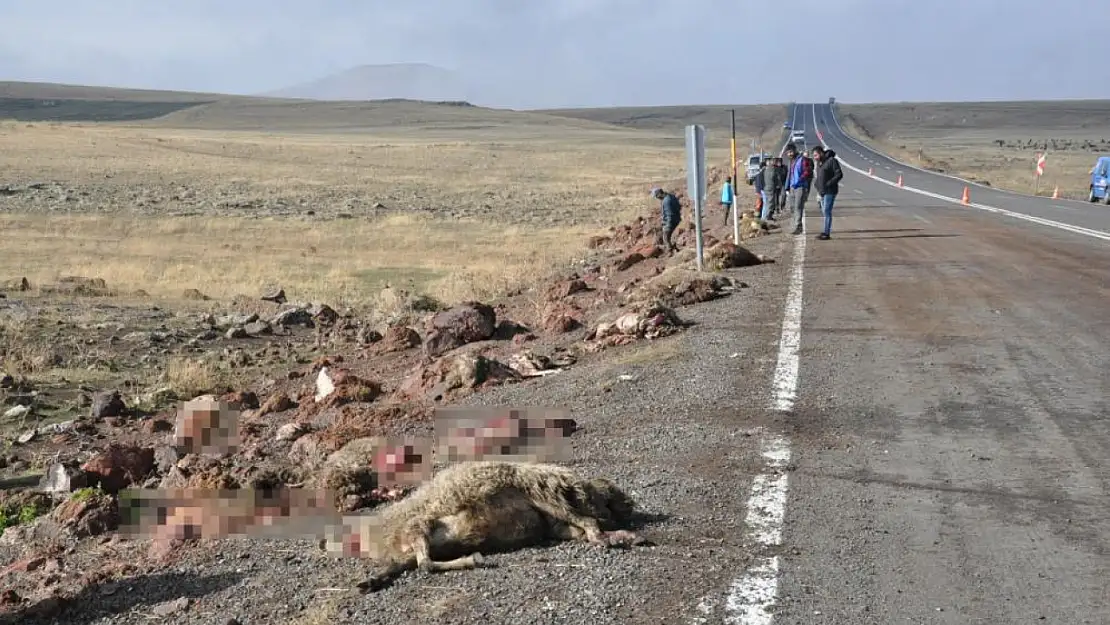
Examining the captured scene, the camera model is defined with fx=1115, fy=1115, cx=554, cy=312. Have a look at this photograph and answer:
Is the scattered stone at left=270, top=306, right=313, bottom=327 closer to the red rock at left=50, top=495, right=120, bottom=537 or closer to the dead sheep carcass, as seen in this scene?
the red rock at left=50, top=495, right=120, bottom=537

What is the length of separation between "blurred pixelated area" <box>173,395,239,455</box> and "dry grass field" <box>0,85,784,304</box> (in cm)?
1151

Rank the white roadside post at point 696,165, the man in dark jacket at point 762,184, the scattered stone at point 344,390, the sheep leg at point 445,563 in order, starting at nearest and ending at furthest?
the sheep leg at point 445,563 → the scattered stone at point 344,390 → the white roadside post at point 696,165 → the man in dark jacket at point 762,184

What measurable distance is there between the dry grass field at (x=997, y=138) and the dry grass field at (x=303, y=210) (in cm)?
1669

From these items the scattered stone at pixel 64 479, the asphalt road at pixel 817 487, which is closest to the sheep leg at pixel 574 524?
the asphalt road at pixel 817 487

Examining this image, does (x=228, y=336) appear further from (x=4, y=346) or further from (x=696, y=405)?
(x=696, y=405)

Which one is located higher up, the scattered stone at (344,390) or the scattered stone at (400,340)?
the scattered stone at (344,390)

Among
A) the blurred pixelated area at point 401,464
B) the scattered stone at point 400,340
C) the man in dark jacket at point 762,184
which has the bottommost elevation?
the scattered stone at point 400,340

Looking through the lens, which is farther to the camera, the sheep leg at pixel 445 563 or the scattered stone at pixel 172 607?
the scattered stone at pixel 172 607

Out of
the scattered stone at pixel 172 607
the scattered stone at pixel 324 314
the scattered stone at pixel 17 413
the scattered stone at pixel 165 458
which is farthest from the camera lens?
the scattered stone at pixel 324 314

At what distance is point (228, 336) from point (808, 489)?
551 inches

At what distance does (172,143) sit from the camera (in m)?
79.3

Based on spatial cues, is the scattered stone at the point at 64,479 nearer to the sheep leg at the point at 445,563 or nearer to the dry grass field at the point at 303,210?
the sheep leg at the point at 445,563

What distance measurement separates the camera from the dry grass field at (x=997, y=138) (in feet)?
200

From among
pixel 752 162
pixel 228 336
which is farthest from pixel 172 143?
pixel 228 336
